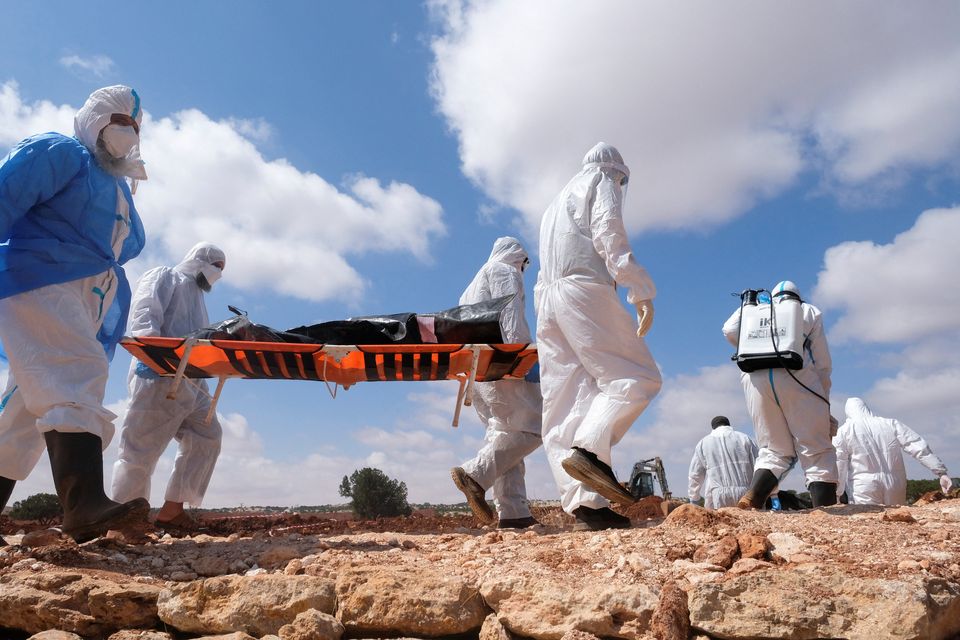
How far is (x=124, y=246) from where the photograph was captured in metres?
4.04

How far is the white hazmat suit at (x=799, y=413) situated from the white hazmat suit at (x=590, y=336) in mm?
2060

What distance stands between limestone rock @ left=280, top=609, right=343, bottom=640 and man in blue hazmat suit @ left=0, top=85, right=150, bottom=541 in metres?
1.31

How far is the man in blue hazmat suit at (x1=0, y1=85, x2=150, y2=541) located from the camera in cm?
316

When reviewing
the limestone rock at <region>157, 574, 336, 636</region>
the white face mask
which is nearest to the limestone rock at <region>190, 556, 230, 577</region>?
the limestone rock at <region>157, 574, 336, 636</region>

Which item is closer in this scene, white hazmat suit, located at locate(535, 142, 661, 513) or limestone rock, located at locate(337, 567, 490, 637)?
limestone rock, located at locate(337, 567, 490, 637)

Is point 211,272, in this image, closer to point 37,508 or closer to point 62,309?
point 62,309

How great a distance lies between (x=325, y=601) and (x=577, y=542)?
109cm

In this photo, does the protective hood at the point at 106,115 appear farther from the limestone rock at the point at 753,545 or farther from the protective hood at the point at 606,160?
the limestone rock at the point at 753,545

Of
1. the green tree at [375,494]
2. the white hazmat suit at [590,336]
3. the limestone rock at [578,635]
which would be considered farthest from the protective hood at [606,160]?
the green tree at [375,494]

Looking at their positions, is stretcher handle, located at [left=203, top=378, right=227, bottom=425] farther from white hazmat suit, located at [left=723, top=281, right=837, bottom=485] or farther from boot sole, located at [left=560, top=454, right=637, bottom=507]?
white hazmat suit, located at [left=723, top=281, right=837, bottom=485]

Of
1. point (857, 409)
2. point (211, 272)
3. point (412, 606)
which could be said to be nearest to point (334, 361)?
point (211, 272)

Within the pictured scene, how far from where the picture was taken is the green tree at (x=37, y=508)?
12184mm

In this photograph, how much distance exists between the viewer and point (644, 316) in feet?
Result: 12.7

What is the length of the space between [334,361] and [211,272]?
2.31 meters
